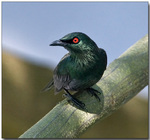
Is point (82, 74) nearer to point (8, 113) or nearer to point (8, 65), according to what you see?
point (8, 113)

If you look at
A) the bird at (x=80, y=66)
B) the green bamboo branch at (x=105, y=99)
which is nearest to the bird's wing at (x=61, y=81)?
the bird at (x=80, y=66)

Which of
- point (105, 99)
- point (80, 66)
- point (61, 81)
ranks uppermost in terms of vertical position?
point (80, 66)

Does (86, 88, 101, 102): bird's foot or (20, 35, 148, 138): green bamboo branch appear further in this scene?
(86, 88, 101, 102): bird's foot

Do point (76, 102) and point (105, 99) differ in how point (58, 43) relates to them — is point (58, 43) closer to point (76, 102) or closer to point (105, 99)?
point (76, 102)

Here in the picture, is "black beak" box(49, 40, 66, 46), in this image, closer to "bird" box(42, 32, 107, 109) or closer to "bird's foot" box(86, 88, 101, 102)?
"bird" box(42, 32, 107, 109)

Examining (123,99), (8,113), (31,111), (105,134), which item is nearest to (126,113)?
(105,134)

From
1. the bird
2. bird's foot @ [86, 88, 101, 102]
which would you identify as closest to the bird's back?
the bird

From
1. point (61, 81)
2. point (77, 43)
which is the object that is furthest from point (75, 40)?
point (61, 81)
